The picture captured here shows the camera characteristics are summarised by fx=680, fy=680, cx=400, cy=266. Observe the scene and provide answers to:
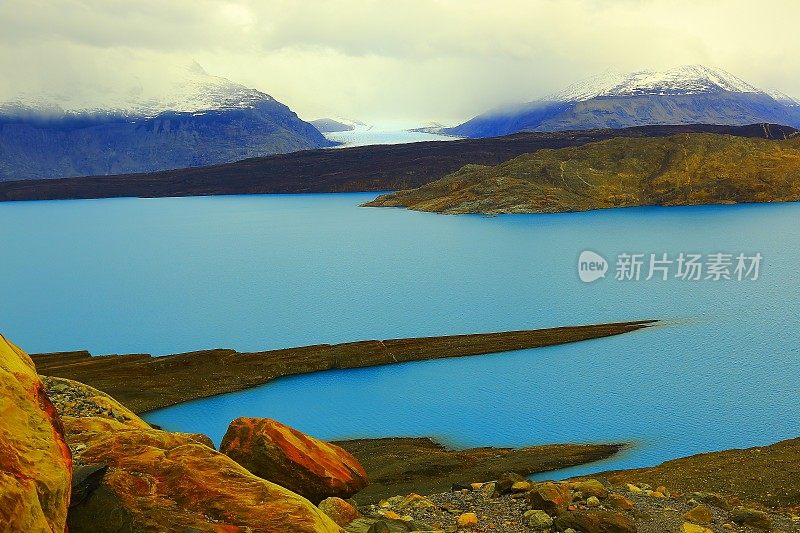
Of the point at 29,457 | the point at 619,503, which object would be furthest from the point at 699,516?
the point at 29,457

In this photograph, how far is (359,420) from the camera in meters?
23.7

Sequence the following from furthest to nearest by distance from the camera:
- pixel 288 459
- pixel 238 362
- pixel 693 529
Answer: pixel 238 362 → pixel 288 459 → pixel 693 529

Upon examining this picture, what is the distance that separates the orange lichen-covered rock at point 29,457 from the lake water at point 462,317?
14.3 metres

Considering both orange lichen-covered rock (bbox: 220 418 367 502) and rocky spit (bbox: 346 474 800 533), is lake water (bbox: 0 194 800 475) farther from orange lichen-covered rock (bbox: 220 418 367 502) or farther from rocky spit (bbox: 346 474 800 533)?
orange lichen-covered rock (bbox: 220 418 367 502)

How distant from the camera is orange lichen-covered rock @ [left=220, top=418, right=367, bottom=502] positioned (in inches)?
495

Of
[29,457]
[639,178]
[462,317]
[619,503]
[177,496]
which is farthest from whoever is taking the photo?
[639,178]

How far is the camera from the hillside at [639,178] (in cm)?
9988

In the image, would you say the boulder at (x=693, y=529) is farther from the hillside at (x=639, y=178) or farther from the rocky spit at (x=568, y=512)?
the hillside at (x=639, y=178)

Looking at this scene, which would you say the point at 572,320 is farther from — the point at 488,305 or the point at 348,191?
the point at 348,191

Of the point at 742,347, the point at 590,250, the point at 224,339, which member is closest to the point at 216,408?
the point at 224,339

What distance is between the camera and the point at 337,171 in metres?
166

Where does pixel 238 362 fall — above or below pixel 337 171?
below

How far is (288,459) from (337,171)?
156 m

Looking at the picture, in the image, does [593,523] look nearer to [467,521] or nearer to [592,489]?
[592,489]
